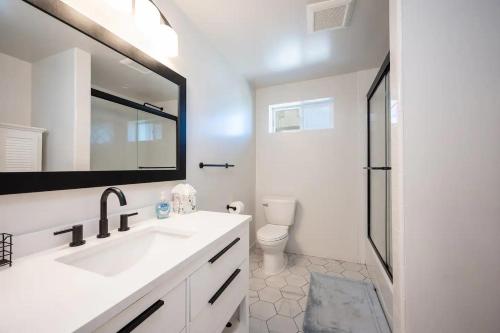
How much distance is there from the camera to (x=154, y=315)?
56 centimetres

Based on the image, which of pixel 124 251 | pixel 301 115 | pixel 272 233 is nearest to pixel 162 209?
pixel 124 251

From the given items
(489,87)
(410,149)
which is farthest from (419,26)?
(410,149)

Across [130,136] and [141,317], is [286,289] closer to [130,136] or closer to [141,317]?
[141,317]

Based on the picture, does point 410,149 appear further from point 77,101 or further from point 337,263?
point 337,263

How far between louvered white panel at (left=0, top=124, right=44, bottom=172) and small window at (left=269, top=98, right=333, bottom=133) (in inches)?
90.2

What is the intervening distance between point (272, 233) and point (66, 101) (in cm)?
187

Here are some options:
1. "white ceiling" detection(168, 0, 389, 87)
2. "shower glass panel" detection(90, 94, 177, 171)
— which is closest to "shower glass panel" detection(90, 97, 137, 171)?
"shower glass panel" detection(90, 94, 177, 171)

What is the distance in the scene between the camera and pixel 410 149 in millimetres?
879

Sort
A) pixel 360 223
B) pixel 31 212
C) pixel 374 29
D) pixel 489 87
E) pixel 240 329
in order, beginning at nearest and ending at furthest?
1. pixel 31 212
2. pixel 489 87
3. pixel 240 329
4. pixel 374 29
5. pixel 360 223

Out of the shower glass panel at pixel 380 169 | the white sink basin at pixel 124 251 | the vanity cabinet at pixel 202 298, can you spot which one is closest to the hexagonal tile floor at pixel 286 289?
the vanity cabinet at pixel 202 298

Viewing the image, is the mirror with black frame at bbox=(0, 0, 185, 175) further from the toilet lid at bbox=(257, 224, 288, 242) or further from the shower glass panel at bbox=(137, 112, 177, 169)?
the toilet lid at bbox=(257, 224, 288, 242)

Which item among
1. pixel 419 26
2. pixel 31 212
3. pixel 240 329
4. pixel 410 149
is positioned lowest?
pixel 240 329

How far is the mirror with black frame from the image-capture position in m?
0.68

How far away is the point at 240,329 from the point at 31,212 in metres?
1.15
